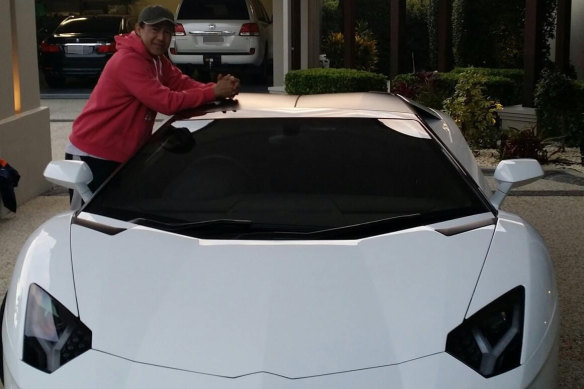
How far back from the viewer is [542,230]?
7.54 m

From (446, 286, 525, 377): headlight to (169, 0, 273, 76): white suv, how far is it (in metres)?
17.3

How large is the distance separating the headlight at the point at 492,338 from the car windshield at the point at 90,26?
19221 mm

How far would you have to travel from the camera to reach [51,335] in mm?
3039

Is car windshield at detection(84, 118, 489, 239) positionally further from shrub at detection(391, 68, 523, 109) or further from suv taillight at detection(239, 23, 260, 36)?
suv taillight at detection(239, 23, 260, 36)

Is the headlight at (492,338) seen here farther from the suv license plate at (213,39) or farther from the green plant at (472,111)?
the suv license plate at (213,39)

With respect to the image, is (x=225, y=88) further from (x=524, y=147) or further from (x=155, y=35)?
(x=524, y=147)

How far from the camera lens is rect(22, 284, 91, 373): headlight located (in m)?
2.96

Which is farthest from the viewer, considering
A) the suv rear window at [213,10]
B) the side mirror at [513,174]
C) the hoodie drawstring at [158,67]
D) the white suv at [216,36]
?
the suv rear window at [213,10]

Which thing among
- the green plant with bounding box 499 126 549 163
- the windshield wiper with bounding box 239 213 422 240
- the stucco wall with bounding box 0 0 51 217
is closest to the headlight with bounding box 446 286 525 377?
the windshield wiper with bounding box 239 213 422 240

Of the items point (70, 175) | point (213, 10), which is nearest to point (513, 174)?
point (70, 175)

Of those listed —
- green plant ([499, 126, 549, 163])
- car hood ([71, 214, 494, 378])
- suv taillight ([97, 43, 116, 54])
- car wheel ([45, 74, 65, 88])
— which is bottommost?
car wheel ([45, 74, 65, 88])

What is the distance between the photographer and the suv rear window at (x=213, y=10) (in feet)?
66.2

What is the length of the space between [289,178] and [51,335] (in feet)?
4.57

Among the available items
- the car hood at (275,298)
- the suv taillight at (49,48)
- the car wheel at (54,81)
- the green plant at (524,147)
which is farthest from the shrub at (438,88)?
the car wheel at (54,81)
